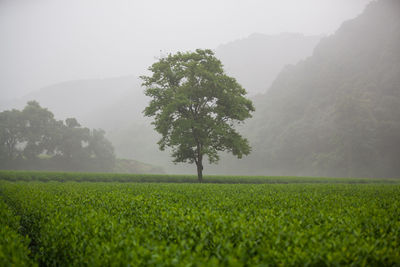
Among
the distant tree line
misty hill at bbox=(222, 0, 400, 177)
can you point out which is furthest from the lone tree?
misty hill at bbox=(222, 0, 400, 177)

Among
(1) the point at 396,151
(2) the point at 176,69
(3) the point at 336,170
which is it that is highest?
(2) the point at 176,69

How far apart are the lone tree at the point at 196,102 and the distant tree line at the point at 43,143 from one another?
5079 cm

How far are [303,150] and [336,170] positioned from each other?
17.6 meters

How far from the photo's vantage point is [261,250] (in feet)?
13.4

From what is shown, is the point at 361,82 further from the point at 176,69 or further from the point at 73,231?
the point at 73,231

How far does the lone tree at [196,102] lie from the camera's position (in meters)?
26.6

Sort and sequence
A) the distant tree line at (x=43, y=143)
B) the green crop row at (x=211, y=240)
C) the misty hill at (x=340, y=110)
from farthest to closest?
the misty hill at (x=340, y=110) → the distant tree line at (x=43, y=143) → the green crop row at (x=211, y=240)

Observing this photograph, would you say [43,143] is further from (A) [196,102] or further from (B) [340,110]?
(B) [340,110]

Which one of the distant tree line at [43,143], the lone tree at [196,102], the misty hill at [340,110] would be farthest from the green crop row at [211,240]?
the misty hill at [340,110]

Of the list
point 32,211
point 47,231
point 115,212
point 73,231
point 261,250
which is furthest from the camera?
point 32,211

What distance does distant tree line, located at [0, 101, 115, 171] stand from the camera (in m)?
61.2

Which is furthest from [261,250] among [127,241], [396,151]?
[396,151]

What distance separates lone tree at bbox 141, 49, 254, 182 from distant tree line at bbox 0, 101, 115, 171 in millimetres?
50789

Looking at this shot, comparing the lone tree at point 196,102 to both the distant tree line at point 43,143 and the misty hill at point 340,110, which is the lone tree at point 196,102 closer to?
the distant tree line at point 43,143
